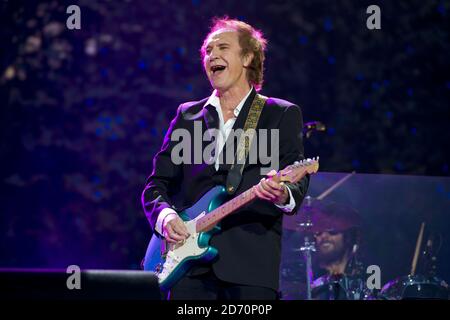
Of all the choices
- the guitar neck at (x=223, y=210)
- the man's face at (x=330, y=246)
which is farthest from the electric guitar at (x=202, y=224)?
the man's face at (x=330, y=246)

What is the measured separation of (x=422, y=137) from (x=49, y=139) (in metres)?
2.76

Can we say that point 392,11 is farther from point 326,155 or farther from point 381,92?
point 326,155

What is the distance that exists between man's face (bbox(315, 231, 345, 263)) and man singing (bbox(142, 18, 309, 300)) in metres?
1.40

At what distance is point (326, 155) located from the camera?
4930 millimetres

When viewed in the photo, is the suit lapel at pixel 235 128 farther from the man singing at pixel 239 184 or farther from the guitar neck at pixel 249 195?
the guitar neck at pixel 249 195

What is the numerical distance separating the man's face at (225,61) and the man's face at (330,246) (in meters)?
1.49

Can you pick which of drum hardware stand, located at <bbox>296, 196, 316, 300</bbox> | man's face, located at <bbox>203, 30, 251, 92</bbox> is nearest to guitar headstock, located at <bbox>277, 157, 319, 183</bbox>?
man's face, located at <bbox>203, 30, 251, 92</bbox>

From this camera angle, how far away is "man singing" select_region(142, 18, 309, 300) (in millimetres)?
2472

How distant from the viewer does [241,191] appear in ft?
8.58

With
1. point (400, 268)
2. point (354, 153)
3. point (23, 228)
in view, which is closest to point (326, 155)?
point (354, 153)

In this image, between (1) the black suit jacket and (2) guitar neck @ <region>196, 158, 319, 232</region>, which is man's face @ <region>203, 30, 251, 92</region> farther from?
(2) guitar neck @ <region>196, 158, 319, 232</region>

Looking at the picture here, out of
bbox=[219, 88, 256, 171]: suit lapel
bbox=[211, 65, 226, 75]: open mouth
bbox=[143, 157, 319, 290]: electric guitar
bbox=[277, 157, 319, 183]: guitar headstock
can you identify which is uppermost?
bbox=[211, 65, 226, 75]: open mouth

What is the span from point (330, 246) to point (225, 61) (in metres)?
1.68

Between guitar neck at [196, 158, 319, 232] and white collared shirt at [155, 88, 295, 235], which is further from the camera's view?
white collared shirt at [155, 88, 295, 235]
